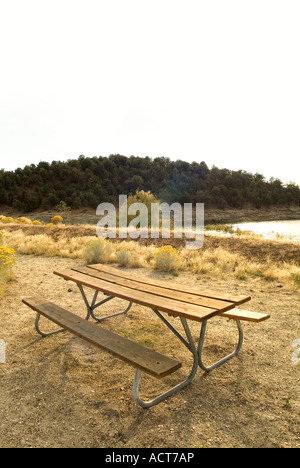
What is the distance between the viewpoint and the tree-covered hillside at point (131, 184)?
37.1m

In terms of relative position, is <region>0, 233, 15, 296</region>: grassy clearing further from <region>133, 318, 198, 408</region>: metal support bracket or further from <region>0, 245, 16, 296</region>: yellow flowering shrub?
<region>133, 318, 198, 408</region>: metal support bracket

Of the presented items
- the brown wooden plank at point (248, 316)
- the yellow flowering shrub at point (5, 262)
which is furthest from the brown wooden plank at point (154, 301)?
the yellow flowering shrub at point (5, 262)

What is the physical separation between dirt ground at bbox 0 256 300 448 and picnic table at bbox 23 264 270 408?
176 millimetres

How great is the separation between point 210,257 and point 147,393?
6071mm

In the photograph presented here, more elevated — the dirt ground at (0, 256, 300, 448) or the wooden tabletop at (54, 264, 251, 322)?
the wooden tabletop at (54, 264, 251, 322)

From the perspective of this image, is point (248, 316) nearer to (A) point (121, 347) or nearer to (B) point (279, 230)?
(A) point (121, 347)

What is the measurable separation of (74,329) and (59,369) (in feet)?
1.49

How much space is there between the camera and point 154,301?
8.46ft

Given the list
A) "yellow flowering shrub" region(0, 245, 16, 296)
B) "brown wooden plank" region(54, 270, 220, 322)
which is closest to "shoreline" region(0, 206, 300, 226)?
"yellow flowering shrub" region(0, 245, 16, 296)

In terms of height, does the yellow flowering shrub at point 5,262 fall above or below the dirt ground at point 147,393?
above

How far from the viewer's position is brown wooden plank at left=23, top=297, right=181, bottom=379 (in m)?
1.98

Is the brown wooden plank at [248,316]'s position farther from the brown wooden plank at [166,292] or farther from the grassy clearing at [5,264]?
the grassy clearing at [5,264]

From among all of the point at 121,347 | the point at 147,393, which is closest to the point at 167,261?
the point at 147,393
